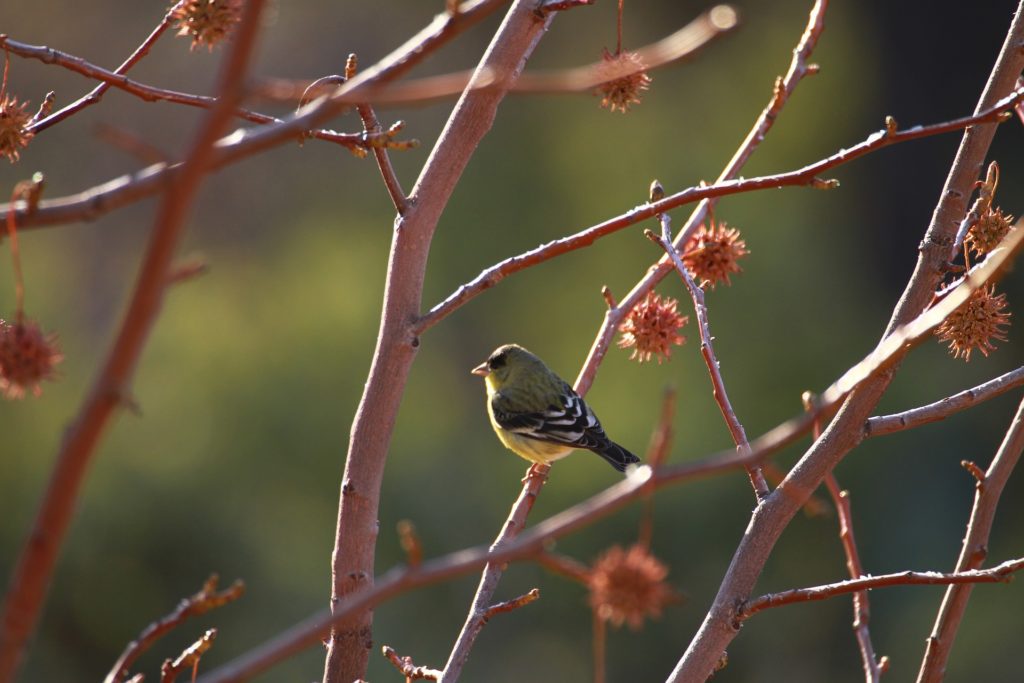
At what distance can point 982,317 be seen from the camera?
1.73m

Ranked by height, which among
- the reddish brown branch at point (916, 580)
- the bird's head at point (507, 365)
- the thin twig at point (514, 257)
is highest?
the bird's head at point (507, 365)

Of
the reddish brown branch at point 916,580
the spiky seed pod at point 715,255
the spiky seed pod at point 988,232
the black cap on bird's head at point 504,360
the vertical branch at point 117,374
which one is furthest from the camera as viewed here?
the black cap on bird's head at point 504,360

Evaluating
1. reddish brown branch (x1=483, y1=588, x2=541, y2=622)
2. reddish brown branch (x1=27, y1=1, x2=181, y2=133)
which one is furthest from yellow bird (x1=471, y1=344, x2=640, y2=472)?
reddish brown branch (x1=27, y1=1, x2=181, y2=133)

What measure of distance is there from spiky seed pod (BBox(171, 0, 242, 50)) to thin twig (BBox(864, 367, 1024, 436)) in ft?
3.48

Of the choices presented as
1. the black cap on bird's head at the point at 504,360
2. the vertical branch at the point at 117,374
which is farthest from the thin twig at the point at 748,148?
the black cap on bird's head at the point at 504,360

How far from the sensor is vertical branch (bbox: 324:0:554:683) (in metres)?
1.52

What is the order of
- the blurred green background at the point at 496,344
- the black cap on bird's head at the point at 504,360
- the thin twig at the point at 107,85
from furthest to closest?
1. the blurred green background at the point at 496,344
2. the black cap on bird's head at the point at 504,360
3. the thin twig at the point at 107,85

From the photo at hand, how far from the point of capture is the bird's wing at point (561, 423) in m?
3.53

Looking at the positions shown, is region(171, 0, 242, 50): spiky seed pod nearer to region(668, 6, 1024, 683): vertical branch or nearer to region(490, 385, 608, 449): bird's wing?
region(668, 6, 1024, 683): vertical branch

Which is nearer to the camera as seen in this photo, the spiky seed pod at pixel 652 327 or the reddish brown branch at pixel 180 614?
the reddish brown branch at pixel 180 614

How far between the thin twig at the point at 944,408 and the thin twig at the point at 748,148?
420 mm

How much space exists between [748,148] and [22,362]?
1180 mm

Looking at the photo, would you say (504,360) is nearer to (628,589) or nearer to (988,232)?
(988,232)

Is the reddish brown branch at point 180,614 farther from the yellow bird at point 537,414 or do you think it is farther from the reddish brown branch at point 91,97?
the yellow bird at point 537,414
